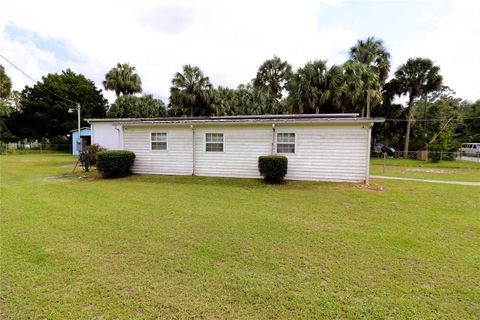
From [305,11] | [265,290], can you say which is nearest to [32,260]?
[265,290]

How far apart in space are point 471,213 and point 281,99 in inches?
900

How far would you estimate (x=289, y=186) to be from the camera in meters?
9.25

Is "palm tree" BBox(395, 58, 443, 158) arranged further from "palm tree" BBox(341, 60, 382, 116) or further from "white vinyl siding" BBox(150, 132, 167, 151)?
"white vinyl siding" BBox(150, 132, 167, 151)

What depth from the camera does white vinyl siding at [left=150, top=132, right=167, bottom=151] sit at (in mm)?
11727

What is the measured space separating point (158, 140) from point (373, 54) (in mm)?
21264

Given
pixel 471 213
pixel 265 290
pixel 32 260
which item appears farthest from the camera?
pixel 471 213

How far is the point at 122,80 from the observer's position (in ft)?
93.9

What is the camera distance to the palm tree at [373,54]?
74.1ft

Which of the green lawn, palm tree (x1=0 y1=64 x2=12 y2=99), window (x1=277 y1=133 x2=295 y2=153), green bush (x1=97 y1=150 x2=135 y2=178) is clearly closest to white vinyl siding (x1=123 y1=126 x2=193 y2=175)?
green bush (x1=97 y1=150 x2=135 y2=178)

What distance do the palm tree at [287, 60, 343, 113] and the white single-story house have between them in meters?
9.51

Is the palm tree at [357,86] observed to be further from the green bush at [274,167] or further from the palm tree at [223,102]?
the green bush at [274,167]

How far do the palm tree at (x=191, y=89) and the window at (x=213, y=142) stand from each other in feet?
45.6

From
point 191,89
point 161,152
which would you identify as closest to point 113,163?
point 161,152

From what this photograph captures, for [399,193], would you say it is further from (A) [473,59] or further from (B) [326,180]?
(A) [473,59]
